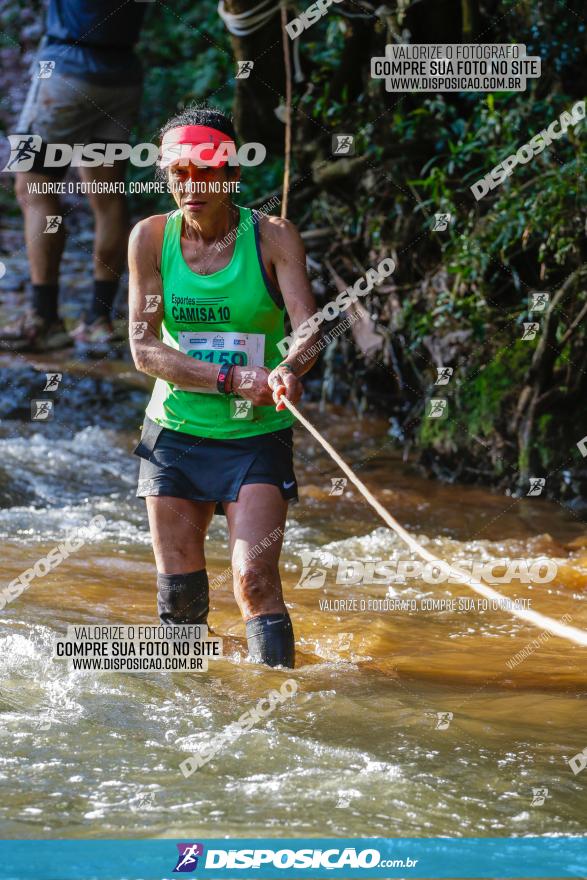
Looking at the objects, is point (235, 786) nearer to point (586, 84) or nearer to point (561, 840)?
point (561, 840)

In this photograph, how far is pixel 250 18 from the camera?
7.60m

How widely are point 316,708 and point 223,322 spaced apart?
3.93 ft

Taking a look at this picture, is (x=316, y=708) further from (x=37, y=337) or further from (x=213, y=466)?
(x=37, y=337)

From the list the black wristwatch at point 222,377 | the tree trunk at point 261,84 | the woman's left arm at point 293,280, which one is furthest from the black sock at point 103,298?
the black wristwatch at point 222,377

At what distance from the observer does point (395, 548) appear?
605 centimetres

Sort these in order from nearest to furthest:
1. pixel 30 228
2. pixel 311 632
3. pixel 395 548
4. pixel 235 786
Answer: pixel 235 786, pixel 311 632, pixel 395 548, pixel 30 228

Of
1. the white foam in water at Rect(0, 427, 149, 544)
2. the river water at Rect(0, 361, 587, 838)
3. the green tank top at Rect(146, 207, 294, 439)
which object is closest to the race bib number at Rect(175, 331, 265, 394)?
the green tank top at Rect(146, 207, 294, 439)

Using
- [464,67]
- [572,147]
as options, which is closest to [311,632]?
[572,147]

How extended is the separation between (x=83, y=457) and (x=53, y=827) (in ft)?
15.5

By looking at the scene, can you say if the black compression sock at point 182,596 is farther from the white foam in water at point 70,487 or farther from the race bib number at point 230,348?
the white foam in water at point 70,487

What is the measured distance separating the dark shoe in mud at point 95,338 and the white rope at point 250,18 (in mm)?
2149

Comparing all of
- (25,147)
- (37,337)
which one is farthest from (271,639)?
(25,147)

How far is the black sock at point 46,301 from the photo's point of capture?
8406mm

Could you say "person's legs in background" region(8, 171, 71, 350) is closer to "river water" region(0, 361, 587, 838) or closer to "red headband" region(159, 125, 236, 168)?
"river water" region(0, 361, 587, 838)
